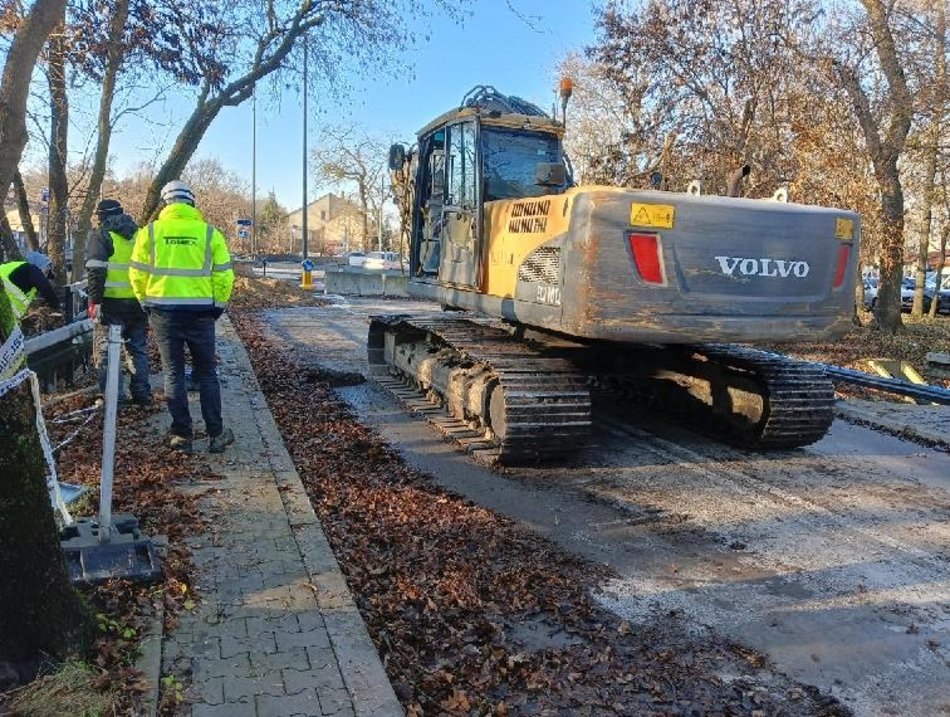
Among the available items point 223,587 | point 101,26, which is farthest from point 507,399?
point 101,26

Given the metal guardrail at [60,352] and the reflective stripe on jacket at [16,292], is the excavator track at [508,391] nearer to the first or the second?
the reflective stripe on jacket at [16,292]

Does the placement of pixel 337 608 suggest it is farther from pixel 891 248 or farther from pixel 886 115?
pixel 886 115

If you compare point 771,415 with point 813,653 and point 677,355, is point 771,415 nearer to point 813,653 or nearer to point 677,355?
point 677,355

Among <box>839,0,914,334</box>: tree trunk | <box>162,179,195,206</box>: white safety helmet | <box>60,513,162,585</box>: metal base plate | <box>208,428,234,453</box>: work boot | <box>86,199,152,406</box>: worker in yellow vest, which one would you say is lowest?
<box>208,428,234,453</box>: work boot

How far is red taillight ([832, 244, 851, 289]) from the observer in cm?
621

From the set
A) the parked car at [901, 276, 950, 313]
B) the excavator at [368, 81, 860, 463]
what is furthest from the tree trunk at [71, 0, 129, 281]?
the parked car at [901, 276, 950, 313]

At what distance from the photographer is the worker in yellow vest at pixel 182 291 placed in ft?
19.0

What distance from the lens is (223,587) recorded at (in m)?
3.69

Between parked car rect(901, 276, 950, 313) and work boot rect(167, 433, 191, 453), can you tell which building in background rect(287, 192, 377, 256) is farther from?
work boot rect(167, 433, 191, 453)

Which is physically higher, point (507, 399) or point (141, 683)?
point (507, 399)

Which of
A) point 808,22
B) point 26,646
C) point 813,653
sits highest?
point 808,22

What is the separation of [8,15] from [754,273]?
8568 millimetres

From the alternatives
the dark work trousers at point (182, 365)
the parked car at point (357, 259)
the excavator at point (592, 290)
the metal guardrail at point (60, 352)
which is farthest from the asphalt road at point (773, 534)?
the parked car at point (357, 259)

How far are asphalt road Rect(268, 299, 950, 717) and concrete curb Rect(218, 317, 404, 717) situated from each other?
1298 mm
